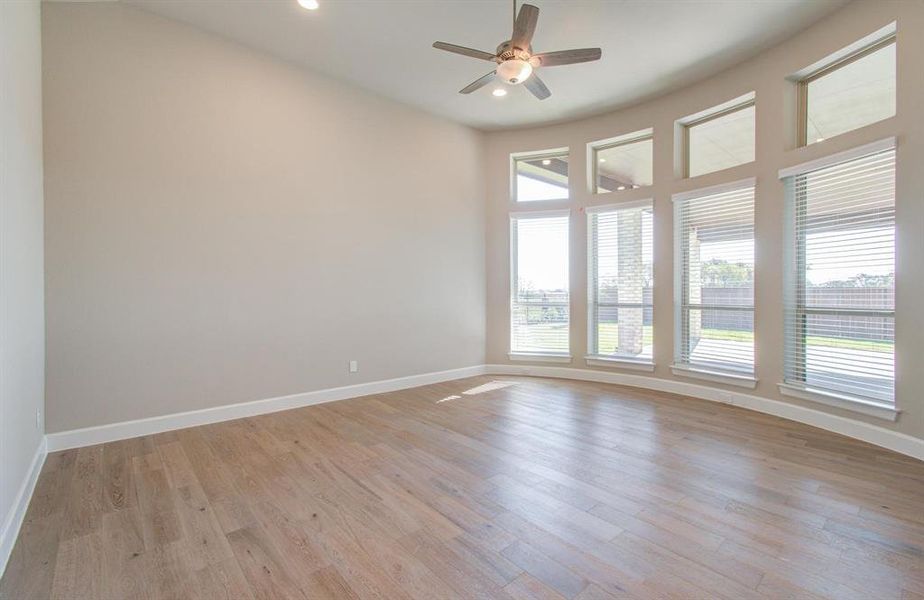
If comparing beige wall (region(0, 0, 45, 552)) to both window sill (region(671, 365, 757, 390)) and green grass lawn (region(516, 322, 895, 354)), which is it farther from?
window sill (region(671, 365, 757, 390))

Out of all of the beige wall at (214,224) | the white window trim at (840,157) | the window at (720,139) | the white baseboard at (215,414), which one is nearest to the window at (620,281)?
the window at (720,139)

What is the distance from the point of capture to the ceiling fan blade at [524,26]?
2.59 meters

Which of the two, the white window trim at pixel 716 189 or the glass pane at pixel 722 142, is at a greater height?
the glass pane at pixel 722 142

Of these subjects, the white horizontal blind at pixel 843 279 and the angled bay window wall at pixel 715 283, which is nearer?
the white horizontal blind at pixel 843 279

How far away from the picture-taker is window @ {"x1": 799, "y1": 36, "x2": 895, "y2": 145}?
3289 mm

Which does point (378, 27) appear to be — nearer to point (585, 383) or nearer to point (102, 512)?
point (102, 512)

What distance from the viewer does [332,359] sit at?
4.55m

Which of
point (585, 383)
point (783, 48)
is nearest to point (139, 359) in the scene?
point (585, 383)

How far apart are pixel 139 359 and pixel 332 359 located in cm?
169

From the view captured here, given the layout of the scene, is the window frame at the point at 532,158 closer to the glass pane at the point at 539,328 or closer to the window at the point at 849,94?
the glass pane at the point at 539,328

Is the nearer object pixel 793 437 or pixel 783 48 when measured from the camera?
pixel 793 437

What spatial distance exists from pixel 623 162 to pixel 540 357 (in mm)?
2853

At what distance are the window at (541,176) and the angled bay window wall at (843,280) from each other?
2.60 meters

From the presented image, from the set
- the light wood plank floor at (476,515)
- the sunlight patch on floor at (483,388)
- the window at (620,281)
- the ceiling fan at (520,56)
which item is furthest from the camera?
the window at (620,281)
